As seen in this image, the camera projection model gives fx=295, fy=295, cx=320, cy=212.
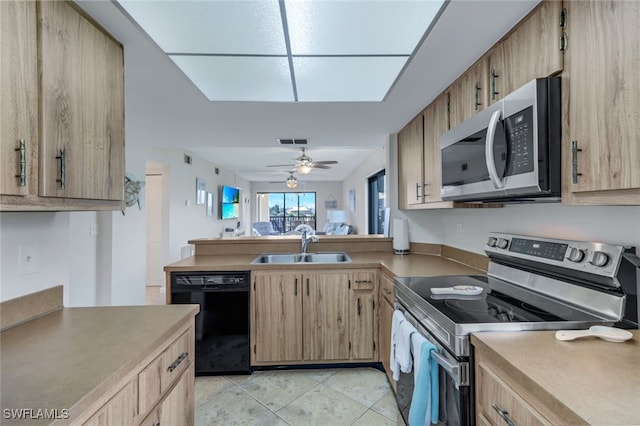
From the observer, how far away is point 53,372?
0.79m

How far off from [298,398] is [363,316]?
0.77m

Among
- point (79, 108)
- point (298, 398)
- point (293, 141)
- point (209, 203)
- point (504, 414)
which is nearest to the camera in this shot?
point (504, 414)

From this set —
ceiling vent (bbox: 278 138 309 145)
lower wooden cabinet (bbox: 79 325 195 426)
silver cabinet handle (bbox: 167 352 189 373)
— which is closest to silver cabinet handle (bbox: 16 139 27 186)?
lower wooden cabinet (bbox: 79 325 195 426)

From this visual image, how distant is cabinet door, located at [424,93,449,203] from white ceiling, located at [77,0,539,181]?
0.08 m

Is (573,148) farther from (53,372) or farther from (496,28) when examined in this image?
(53,372)

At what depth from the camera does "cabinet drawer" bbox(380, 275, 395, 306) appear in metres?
2.05

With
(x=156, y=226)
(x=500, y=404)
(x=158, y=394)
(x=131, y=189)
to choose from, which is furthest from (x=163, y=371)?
(x=156, y=226)

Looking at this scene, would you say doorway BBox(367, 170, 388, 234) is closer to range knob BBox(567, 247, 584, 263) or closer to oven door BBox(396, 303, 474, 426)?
range knob BBox(567, 247, 584, 263)

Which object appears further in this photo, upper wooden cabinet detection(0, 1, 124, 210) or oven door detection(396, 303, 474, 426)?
oven door detection(396, 303, 474, 426)

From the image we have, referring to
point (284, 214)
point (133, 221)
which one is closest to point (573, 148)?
point (133, 221)

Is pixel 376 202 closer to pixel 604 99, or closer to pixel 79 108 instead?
pixel 604 99

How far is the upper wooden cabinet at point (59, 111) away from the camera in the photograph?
2.90ft

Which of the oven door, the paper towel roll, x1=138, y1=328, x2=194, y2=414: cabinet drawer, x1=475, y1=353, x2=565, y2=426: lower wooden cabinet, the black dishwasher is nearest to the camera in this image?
x1=475, y1=353, x2=565, y2=426: lower wooden cabinet

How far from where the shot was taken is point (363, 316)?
2.43 meters
